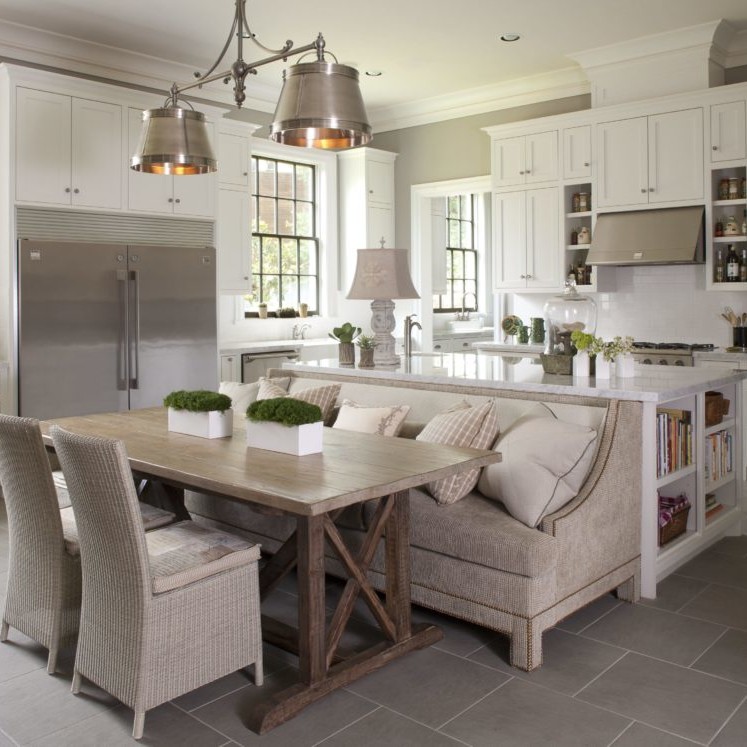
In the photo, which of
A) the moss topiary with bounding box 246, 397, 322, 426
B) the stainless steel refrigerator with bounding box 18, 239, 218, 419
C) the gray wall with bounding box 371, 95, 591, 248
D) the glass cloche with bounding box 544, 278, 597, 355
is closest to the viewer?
the moss topiary with bounding box 246, 397, 322, 426

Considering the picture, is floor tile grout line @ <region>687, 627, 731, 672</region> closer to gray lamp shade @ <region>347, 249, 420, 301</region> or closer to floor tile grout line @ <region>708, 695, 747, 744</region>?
floor tile grout line @ <region>708, 695, 747, 744</region>

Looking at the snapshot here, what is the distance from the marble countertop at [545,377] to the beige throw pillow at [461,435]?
356 mm

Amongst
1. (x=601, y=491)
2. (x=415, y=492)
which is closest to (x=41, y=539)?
(x=415, y=492)

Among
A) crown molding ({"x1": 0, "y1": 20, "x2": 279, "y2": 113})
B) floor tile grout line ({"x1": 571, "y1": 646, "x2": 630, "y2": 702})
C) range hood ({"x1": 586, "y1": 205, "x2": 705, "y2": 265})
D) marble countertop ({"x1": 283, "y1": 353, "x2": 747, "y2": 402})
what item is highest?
crown molding ({"x1": 0, "y1": 20, "x2": 279, "y2": 113})

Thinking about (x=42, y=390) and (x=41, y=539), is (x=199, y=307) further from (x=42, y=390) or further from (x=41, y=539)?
(x=41, y=539)

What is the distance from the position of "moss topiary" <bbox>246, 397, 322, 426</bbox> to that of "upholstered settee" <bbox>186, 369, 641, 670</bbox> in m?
0.62

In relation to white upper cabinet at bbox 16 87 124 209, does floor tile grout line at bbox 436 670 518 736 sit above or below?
below

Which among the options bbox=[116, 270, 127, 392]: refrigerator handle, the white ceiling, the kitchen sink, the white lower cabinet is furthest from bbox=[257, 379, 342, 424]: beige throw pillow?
the kitchen sink

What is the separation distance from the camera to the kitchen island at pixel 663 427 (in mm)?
3467

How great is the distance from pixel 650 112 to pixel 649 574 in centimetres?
381

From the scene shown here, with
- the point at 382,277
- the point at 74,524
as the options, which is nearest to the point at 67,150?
the point at 382,277

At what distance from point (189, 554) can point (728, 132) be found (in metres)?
4.84

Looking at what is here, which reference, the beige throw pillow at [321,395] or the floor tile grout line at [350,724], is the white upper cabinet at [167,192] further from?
the floor tile grout line at [350,724]

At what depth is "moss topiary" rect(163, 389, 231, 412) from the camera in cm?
321
